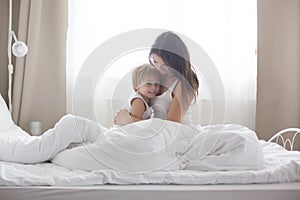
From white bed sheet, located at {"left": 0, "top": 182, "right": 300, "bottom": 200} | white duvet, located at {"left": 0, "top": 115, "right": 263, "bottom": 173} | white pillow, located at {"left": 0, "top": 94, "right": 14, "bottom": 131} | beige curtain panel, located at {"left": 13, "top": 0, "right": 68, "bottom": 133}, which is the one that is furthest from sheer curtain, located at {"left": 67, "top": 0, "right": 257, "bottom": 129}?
white bed sheet, located at {"left": 0, "top": 182, "right": 300, "bottom": 200}

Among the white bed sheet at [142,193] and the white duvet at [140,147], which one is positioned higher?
the white duvet at [140,147]

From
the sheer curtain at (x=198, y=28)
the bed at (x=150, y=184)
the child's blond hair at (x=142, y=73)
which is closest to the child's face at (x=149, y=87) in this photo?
the child's blond hair at (x=142, y=73)

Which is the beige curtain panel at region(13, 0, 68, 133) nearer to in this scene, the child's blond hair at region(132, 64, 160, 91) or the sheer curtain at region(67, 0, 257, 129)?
the sheer curtain at region(67, 0, 257, 129)

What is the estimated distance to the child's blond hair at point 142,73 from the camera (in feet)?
5.36

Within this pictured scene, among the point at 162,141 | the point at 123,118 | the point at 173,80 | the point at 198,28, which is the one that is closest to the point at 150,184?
the point at 162,141

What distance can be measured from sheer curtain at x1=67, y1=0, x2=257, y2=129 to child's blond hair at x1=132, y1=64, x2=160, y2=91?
1737mm

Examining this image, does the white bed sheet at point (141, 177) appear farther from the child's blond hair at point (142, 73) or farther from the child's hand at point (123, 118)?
the child's blond hair at point (142, 73)

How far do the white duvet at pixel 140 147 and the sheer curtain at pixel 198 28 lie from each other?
5.17 ft

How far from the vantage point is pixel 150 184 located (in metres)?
1.59

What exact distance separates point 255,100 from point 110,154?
2.00m

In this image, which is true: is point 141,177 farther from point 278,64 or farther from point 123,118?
point 278,64

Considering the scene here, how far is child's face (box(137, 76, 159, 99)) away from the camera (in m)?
1.63

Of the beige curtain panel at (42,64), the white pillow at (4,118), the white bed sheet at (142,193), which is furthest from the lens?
the beige curtain panel at (42,64)

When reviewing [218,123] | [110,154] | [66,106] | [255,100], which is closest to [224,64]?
[255,100]
